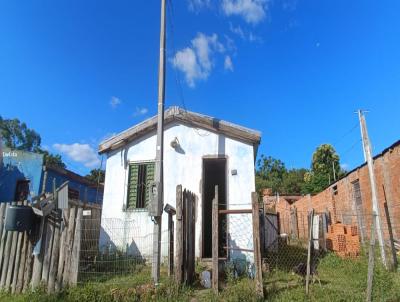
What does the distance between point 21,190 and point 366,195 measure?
1757cm

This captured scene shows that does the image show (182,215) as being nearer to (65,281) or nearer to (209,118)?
(65,281)

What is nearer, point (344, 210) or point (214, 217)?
point (214, 217)

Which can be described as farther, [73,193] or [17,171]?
[73,193]

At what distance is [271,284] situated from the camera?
22.2 ft

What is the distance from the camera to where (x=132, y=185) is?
983 cm

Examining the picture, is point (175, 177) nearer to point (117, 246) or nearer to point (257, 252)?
point (117, 246)

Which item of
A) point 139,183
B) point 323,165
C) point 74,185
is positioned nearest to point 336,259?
point 139,183

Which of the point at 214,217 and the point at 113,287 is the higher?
the point at 214,217

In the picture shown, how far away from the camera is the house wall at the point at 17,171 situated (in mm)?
16453

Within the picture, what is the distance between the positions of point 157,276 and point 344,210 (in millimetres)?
12534

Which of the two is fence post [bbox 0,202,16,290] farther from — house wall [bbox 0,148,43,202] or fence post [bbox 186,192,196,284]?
house wall [bbox 0,148,43,202]

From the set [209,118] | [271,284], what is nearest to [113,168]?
[209,118]

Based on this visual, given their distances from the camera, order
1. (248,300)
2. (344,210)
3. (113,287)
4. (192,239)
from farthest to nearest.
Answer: (344,210) < (192,239) < (113,287) < (248,300)

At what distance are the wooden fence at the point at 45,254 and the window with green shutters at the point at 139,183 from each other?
2759 mm
